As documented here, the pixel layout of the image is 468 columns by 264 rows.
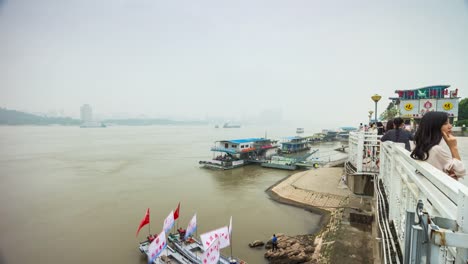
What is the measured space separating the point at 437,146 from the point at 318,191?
16.6 metres

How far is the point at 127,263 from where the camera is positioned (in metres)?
11.2

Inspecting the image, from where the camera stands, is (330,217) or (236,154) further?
(236,154)

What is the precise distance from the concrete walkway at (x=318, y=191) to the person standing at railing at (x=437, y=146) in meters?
13.9

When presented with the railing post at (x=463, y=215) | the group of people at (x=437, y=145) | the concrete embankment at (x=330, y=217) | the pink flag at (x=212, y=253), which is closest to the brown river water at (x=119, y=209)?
the concrete embankment at (x=330, y=217)

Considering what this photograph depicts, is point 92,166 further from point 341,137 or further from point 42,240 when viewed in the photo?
point 341,137

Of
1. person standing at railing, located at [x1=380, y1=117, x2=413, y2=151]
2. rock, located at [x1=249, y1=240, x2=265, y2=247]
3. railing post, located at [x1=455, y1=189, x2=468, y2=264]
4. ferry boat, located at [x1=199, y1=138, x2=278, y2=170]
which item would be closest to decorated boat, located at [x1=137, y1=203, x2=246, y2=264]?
rock, located at [x1=249, y1=240, x2=265, y2=247]

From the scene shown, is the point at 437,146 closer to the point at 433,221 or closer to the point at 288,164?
the point at 433,221

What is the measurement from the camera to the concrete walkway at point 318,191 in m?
16.3

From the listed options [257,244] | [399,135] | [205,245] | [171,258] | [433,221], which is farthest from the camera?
[257,244]

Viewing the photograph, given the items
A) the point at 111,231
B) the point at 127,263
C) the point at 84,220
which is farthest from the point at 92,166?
the point at 127,263

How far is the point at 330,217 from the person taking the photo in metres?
A: 14.5

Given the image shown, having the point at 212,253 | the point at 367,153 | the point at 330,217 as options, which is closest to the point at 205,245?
the point at 212,253

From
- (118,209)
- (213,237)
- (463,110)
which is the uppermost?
(463,110)

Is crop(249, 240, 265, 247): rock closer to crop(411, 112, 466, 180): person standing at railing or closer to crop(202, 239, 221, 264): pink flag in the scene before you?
crop(202, 239, 221, 264): pink flag
